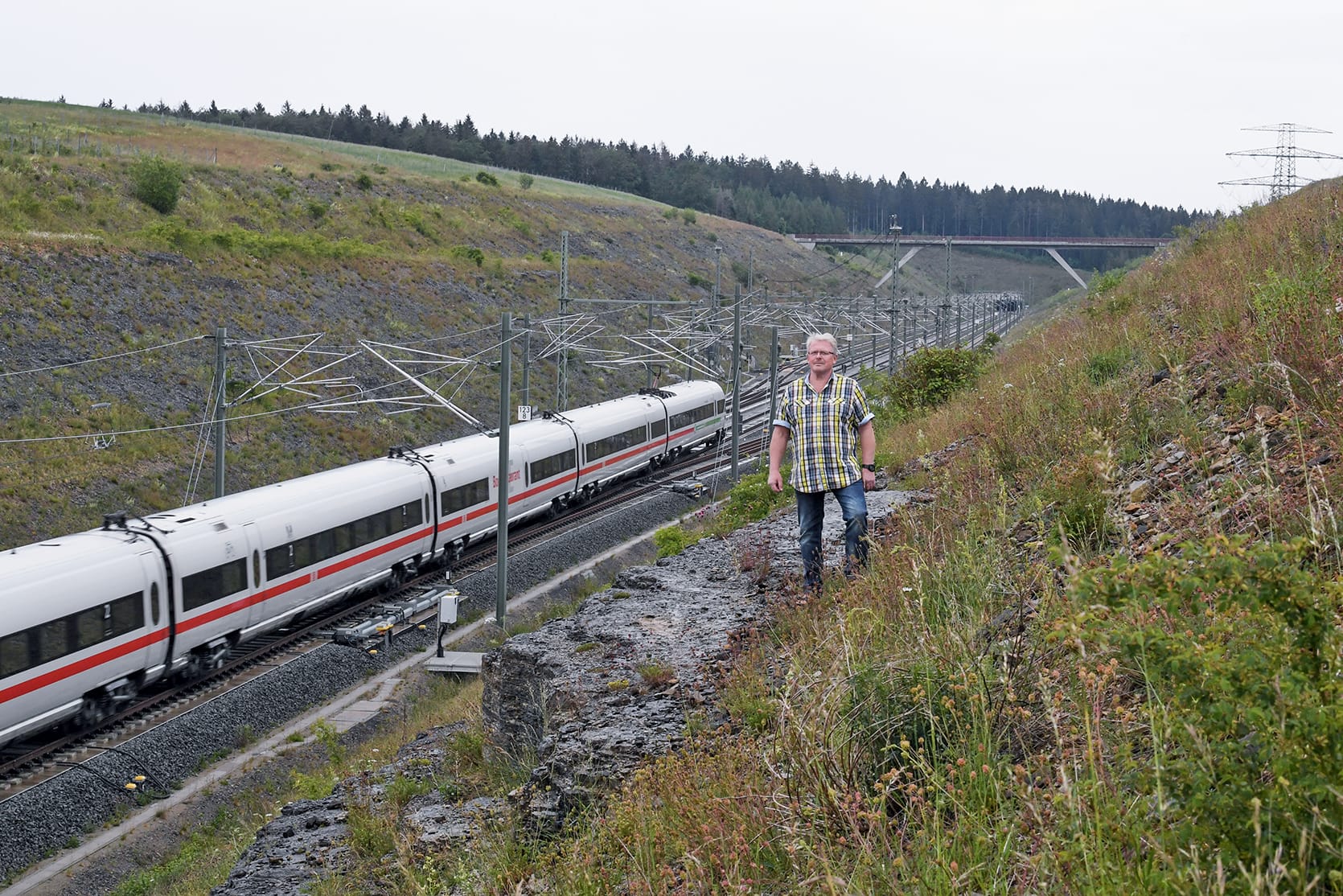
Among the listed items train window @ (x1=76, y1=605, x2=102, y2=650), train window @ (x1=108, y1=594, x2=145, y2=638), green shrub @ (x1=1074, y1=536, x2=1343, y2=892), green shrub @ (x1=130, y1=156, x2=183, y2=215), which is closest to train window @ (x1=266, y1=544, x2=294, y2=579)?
train window @ (x1=108, y1=594, x2=145, y2=638)

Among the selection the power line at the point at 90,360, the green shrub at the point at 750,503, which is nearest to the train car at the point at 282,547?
the green shrub at the point at 750,503

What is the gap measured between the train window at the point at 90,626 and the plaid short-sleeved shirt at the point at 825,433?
10.7 m

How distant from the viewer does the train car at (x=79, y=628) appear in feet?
44.1

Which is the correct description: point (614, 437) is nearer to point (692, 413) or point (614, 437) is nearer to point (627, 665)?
point (692, 413)

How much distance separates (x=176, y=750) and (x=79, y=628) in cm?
196

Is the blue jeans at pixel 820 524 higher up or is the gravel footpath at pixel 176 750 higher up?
the blue jeans at pixel 820 524

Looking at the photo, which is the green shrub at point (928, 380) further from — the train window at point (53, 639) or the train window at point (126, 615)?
the train window at point (53, 639)

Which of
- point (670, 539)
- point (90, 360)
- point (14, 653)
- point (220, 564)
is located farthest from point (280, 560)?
point (90, 360)

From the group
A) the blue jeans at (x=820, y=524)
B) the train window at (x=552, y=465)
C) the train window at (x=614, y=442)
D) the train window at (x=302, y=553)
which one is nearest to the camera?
the blue jeans at (x=820, y=524)

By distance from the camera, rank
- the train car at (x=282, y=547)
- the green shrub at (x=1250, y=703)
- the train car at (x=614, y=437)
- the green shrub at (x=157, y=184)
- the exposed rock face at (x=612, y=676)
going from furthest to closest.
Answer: the green shrub at (x=157, y=184) → the train car at (x=614, y=437) → the train car at (x=282, y=547) → the exposed rock face at (x=612, y=676) → the green shrub at (x=1250, y=703)

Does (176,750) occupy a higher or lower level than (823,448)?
lower

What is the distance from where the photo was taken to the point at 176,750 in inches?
581

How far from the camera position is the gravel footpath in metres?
12.4

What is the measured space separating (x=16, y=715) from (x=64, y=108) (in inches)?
3263
